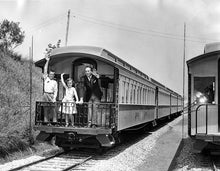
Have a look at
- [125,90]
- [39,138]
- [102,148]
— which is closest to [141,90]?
[125,90]

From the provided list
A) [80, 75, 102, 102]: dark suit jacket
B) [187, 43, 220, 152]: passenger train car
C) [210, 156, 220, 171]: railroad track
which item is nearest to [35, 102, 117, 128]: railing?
[80, 75, 102, 102]: dark suit jacket

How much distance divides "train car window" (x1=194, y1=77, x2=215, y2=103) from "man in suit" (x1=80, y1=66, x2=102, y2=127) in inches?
115

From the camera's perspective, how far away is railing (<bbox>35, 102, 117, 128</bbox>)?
1055 cm

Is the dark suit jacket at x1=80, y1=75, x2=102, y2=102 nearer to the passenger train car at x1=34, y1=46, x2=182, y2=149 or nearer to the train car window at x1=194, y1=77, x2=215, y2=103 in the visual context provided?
the passenger train car at x1=34, y1=46, x2=182, y2=149

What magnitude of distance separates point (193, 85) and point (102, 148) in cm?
357

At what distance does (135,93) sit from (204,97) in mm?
3850

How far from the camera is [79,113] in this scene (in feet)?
35.2

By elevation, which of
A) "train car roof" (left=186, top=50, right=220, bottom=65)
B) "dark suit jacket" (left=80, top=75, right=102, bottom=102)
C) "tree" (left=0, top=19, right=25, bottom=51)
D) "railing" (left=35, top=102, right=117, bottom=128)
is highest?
"tree" (left=0, top=19, right=25, bottom=51)

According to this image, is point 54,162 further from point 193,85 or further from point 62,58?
point 193,85

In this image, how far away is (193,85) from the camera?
34.1ft

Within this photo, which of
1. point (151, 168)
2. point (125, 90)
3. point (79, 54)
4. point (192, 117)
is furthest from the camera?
point (125, 90)

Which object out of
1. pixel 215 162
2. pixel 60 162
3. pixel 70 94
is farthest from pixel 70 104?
pixel 215 162

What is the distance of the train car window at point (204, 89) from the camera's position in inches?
397

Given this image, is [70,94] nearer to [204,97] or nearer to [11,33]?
[204,97]
